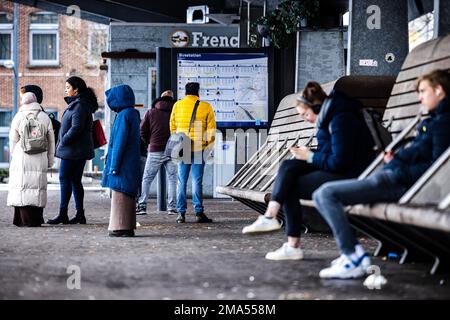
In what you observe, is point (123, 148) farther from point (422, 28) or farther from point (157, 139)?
point (422, 28)

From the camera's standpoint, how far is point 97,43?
5625cm

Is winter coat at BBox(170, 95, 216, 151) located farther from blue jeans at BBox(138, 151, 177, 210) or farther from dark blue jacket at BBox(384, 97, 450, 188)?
dark blue jacket at BBox(384, 97, 450, 188)

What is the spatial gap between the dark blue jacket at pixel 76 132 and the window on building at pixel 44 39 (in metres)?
42.1

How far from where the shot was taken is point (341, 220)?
7.63m

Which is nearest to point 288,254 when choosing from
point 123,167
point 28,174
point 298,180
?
point 298,180

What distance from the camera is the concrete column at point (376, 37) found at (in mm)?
14438

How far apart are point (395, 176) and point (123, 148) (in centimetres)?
518

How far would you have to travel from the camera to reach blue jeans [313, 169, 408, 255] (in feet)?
24.3

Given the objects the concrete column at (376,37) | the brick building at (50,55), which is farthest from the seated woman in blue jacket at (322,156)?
the brick building at (50,55)

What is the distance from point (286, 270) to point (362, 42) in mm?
6876

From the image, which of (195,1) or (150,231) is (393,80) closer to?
(150,231)

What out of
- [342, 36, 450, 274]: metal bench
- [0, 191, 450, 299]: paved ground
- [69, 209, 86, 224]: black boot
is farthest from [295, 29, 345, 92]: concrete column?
[342, 36, 450, 274]: metal bench

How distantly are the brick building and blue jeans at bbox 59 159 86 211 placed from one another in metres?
40.8
